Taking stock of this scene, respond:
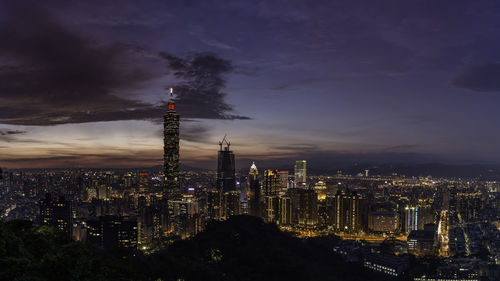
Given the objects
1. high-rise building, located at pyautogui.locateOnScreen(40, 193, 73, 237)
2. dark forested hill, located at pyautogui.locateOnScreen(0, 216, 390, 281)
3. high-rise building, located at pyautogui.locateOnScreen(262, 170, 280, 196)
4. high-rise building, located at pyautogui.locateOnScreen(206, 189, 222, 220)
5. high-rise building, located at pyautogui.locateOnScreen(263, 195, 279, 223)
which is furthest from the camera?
high-rise building, located at pyautogui.locateOnScreen(262, 170, 280, 196)

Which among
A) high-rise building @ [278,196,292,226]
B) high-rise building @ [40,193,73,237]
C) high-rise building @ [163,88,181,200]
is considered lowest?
high-rise building @ [278,196,292,226]

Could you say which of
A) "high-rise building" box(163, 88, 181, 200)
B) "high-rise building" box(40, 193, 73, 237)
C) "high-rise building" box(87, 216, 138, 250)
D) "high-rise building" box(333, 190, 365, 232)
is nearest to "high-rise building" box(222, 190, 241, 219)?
"high-rise building" box(333, 190, 365, 232)

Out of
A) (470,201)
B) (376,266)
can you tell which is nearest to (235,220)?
(376,266)

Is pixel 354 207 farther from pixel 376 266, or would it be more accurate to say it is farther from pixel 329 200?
pixel 376 266

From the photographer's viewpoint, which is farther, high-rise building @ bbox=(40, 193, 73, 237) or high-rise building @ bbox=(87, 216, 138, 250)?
high-rise building @ bbox=(40, 193, 73, 237)

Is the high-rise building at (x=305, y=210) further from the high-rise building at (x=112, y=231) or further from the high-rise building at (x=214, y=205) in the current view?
the high-rise building at (x=112, y=231)

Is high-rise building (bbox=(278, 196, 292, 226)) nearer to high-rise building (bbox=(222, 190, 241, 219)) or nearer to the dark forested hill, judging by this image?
high-rise building (bbox=(222, 190, 241, 219))

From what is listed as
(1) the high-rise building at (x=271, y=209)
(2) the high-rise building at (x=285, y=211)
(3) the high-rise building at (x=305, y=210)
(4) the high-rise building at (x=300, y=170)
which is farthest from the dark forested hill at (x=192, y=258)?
(4) the high-rise building at (x=300, y=170)
